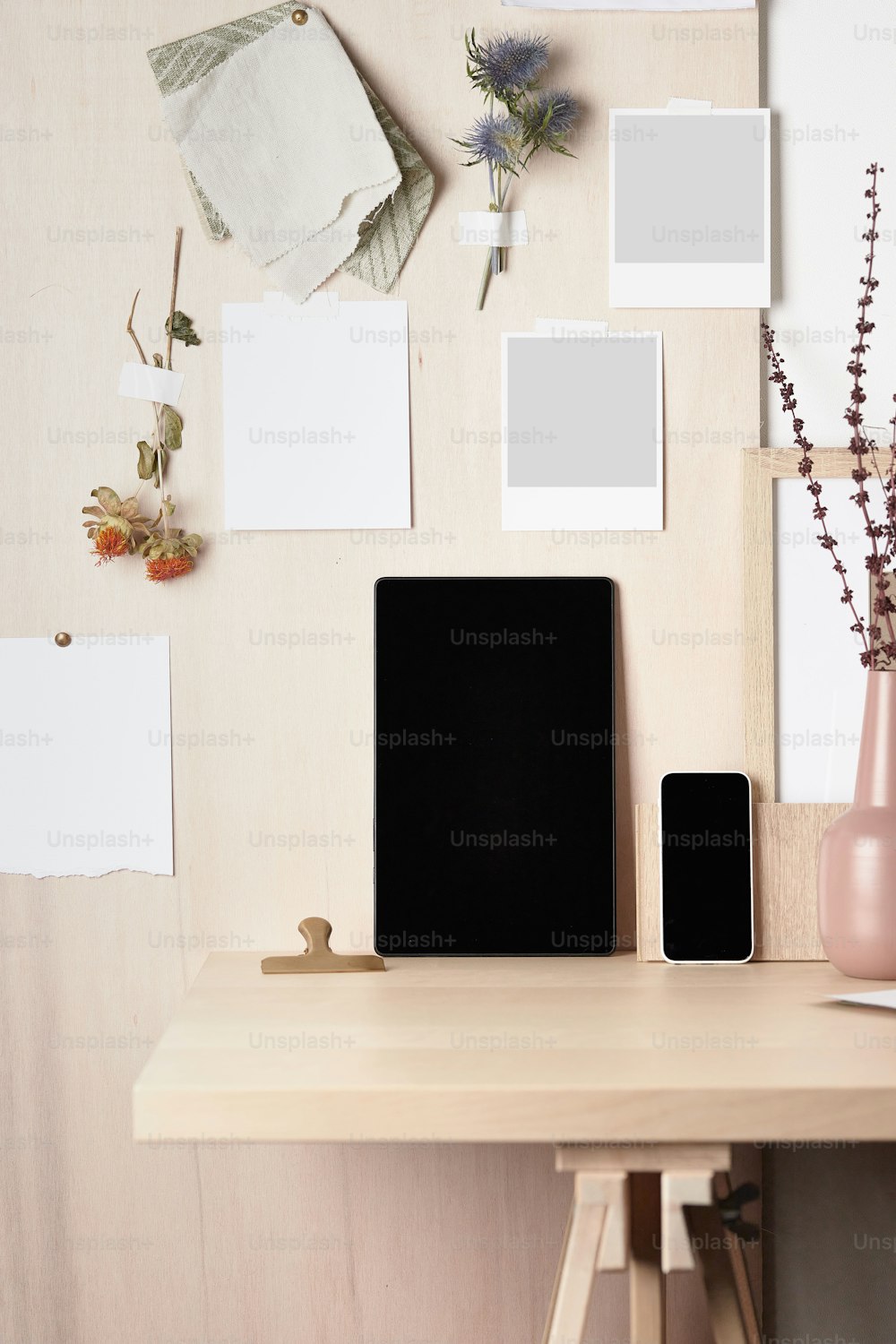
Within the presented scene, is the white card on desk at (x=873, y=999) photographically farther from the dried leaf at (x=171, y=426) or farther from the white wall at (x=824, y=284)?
the dried leaf at (x=171, y=426)

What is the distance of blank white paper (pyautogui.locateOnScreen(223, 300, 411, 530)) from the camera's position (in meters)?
1.22

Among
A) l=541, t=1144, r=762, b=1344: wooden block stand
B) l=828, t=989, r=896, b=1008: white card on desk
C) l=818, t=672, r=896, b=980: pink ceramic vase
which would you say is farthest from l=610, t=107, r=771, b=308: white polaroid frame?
l=541, t=1144, r=762, b=1344: wooden block stand

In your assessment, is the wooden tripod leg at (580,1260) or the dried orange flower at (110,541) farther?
the dried orange flower at (110,541)

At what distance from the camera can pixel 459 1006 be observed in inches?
39.5

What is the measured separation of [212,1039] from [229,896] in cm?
32

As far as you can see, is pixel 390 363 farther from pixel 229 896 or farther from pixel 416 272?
pixel 229 896

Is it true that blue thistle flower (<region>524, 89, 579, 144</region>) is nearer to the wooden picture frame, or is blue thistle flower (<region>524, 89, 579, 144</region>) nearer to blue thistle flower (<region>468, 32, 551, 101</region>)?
blue thistle flower (<region>468, 32, 551, 101</region>)

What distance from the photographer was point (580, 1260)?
0.84 meters

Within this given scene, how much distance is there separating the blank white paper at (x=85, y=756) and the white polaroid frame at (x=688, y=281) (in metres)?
0.62

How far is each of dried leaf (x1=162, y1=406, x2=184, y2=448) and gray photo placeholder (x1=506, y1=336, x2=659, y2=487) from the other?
350 mm

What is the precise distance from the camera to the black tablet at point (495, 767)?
1.19 meters

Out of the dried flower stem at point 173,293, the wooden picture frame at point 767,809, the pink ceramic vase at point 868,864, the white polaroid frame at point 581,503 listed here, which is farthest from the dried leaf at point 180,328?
the pink ceramic vase at point 868,864

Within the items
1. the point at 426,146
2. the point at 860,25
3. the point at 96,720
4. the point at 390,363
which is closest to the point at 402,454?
the point at 390,363

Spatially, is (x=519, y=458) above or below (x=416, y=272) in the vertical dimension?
below
